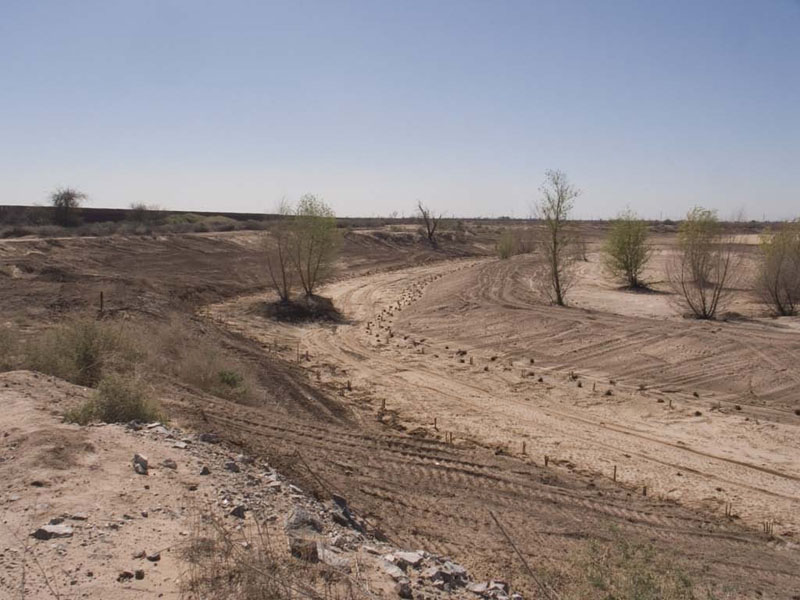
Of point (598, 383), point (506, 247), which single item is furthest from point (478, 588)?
point (506, 247)

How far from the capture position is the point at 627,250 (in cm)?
4175

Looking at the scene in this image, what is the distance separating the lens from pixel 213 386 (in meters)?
14.9

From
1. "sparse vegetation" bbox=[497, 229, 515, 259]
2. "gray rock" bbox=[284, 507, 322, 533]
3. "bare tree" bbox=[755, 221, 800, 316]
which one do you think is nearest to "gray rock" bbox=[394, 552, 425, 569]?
"gray rock" bbox=[284, 507, 322, 533]

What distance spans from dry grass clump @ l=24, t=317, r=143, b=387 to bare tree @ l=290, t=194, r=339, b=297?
20267mm

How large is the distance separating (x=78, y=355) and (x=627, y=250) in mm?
36470

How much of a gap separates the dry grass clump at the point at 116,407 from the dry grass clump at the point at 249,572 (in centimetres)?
384

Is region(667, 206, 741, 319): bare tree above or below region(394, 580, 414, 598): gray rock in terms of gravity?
above

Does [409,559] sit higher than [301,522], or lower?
lower

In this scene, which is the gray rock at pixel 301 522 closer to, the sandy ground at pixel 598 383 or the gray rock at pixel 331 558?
the gray rock at pixel 331 558

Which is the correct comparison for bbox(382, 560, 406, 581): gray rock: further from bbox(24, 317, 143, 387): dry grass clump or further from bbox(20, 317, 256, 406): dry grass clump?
bbox(24, 317, 143, 387): dry grass clump

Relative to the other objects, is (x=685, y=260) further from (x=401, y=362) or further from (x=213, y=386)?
(x=213, y=386)

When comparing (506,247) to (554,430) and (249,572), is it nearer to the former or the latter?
(554,430)

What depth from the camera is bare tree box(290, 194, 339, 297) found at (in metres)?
33.8

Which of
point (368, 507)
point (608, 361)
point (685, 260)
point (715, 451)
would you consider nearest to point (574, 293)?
point (685, 260)
